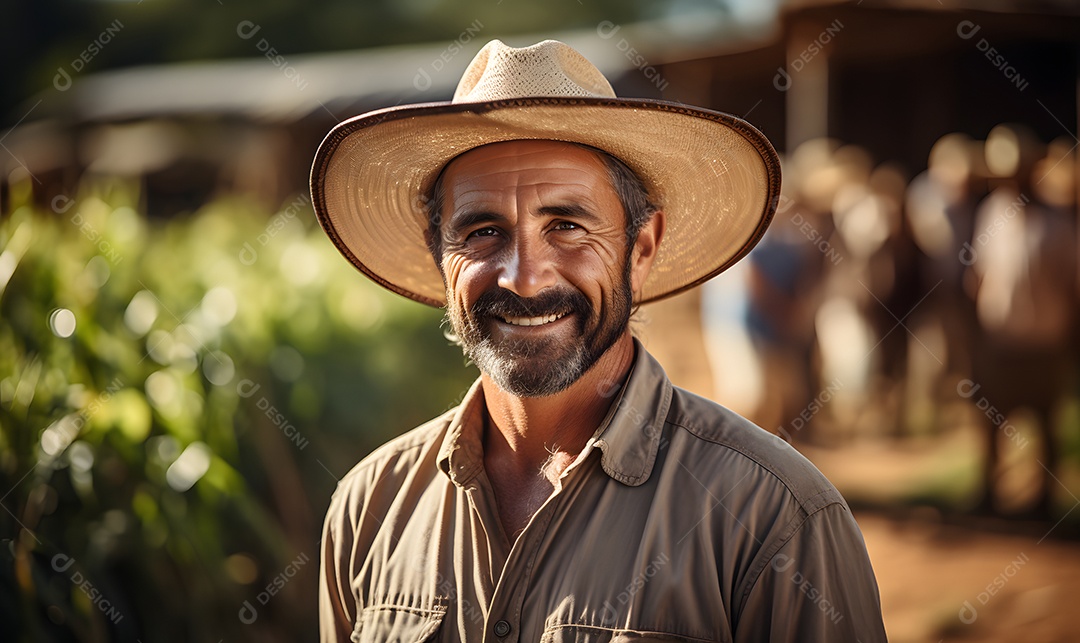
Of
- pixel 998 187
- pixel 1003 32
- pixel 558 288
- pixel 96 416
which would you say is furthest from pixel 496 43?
pixel 1003 32

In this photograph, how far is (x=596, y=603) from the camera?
6.30 ft

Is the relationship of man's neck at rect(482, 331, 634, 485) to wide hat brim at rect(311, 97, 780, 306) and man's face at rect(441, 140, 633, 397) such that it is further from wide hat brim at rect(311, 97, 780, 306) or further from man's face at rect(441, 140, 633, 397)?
wide hat brim at rect(311, 97, 780, 306)

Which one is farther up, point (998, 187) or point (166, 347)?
point (166, 347)

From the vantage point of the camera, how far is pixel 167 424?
3881 mm

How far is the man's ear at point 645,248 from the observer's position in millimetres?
2324

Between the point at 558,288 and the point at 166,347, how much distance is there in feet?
8.22

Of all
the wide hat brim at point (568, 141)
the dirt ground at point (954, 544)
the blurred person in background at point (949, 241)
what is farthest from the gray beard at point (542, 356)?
the blurred person in background at point (949, 241)

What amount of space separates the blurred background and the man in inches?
69.8

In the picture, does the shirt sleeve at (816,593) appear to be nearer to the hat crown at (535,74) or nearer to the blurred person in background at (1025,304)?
the hat crown at (535,74)

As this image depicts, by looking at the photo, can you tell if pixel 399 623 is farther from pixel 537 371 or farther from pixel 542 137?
pixel 542 137

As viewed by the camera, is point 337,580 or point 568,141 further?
point 337,580

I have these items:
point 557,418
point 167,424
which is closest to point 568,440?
point 557,418

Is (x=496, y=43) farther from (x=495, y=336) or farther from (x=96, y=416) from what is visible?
(x=96, y=416)

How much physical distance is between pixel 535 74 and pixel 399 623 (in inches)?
47.6
